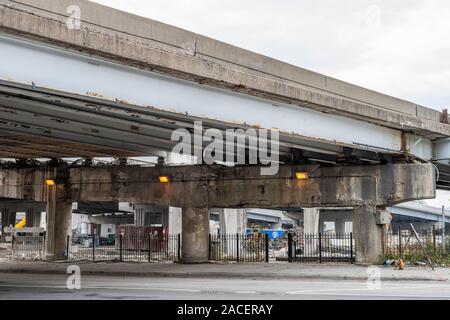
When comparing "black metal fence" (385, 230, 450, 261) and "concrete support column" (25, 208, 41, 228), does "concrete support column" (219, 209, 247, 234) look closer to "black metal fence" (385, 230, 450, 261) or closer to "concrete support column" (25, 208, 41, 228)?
"black metal fence" (385, 230, 450, 261)

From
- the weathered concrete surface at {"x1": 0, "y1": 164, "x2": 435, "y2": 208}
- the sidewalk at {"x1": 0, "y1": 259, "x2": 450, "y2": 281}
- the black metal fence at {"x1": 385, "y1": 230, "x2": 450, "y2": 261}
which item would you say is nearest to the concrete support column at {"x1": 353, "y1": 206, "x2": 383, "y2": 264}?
the weathered concrete surface at {"x1": 0, "y1": 164, "x2": 435, "y2": 208}

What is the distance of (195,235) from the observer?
27.9 m

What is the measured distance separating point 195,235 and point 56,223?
8001 mm

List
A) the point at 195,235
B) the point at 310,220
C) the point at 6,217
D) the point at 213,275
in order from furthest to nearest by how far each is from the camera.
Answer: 1. the point at 6,217
2. the point at 310,220
3. the point at 195,235
4. the point at 213,275

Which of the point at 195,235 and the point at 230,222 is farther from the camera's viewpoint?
the point at 230,222

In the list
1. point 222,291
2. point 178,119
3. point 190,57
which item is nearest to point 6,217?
point 178,119

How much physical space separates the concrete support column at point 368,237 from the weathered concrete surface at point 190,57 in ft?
12.1

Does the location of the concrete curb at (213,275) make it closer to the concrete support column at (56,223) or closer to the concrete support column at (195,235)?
the concrete support column at (195,235)

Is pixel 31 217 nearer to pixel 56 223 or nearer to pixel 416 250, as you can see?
pixel 56 223

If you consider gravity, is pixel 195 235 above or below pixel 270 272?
above

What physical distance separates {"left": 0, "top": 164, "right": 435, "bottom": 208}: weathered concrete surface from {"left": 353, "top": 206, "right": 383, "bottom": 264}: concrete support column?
389mm

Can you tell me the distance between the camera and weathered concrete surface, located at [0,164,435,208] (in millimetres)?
24812

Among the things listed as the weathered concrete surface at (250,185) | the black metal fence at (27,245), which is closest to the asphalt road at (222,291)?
the weathered concrete surface at (250,185)
